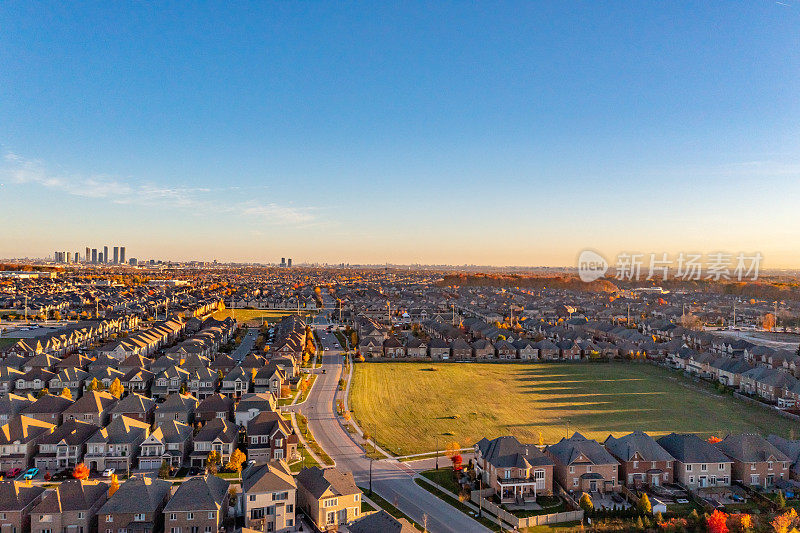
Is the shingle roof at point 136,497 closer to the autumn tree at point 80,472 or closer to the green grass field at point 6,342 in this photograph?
the autumn tree at point 80,472

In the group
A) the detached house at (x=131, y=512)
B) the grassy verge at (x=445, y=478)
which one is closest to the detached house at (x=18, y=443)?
the detached house at (x=131, y=512)

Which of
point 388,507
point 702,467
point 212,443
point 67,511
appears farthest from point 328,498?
point 702,467

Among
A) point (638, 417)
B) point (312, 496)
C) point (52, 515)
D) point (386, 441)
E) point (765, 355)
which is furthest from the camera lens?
point (765, 355)

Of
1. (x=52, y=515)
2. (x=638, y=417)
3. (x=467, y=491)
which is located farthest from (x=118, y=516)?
(x=638, y=417)

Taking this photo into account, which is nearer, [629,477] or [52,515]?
[52,515]

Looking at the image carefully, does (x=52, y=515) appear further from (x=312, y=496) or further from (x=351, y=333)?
(x=351, y=333)

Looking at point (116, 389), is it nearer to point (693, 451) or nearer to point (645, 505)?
point (645, 505)

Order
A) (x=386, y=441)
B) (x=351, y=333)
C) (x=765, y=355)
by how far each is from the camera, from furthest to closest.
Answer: (x=351, y=333) → (x=765, y=355) → (x=386, y=441)
